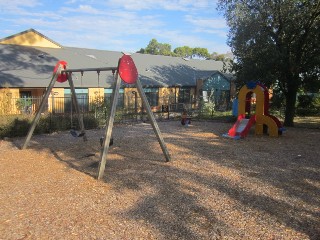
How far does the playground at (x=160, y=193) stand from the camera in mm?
4191

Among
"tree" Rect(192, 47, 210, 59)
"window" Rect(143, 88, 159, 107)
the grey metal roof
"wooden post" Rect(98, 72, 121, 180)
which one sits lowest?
"wooden post" Rect(98, 72, 121, 180)

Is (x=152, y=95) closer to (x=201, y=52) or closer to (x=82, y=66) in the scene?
(x=82, y=66)

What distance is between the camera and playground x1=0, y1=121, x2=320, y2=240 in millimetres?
4191

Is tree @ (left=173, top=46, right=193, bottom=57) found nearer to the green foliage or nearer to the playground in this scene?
the green foliage

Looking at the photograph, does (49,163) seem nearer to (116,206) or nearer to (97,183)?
(97,183)

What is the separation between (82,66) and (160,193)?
2153 cm

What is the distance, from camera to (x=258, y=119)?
1247 centimetres

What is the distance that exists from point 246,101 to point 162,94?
1562cm

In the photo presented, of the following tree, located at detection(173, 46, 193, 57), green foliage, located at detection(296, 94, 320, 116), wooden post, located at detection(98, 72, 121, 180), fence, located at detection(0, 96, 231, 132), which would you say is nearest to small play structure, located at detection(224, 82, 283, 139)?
fence, located at detection(0, 96, 231, 132)

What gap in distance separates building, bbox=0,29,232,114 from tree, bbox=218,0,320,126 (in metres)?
7.57

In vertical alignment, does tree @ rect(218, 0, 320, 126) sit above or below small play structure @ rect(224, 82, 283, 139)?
above

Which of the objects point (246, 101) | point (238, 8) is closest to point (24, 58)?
point (238, 8)

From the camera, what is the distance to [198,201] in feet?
17.0

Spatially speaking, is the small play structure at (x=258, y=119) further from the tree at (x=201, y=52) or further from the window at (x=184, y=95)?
the tree at (x=201, y=52)
